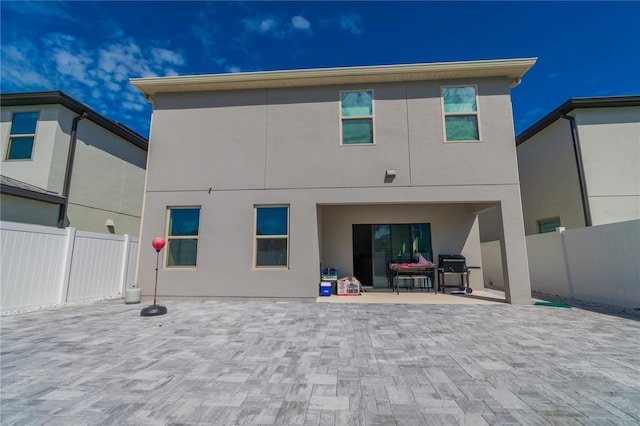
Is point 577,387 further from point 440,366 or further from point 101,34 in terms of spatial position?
point 101,34

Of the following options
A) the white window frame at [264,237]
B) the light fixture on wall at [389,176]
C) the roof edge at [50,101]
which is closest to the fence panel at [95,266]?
the white window frame at [264,237]

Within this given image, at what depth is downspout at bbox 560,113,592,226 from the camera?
27.6ft

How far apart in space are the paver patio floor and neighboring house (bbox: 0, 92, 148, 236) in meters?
3.75

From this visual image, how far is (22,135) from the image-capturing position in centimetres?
792

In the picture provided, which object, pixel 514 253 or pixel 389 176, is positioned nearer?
pixel 514 253

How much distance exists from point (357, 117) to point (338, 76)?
1133 millimetres

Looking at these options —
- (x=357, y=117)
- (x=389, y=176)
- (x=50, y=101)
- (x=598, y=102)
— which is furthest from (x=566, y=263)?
(x=50, y=101)

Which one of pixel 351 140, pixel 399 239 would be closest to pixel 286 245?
pixel 351 140

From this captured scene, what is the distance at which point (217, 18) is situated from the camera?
7973 millimetres

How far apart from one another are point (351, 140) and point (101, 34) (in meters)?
7.87

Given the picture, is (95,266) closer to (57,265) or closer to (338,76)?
(57,265)

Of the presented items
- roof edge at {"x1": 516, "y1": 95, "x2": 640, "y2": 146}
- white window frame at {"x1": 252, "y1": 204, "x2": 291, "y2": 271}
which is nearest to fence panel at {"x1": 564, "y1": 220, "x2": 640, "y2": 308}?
roof edge at {"x1": 516, "y1": 95, "x2": 640, "y2": 146}

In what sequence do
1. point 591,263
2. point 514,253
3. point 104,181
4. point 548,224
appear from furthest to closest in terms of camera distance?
point 548,224, point 104,181, point 591,263, point 514,253

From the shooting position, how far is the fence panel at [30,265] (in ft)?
16.9
